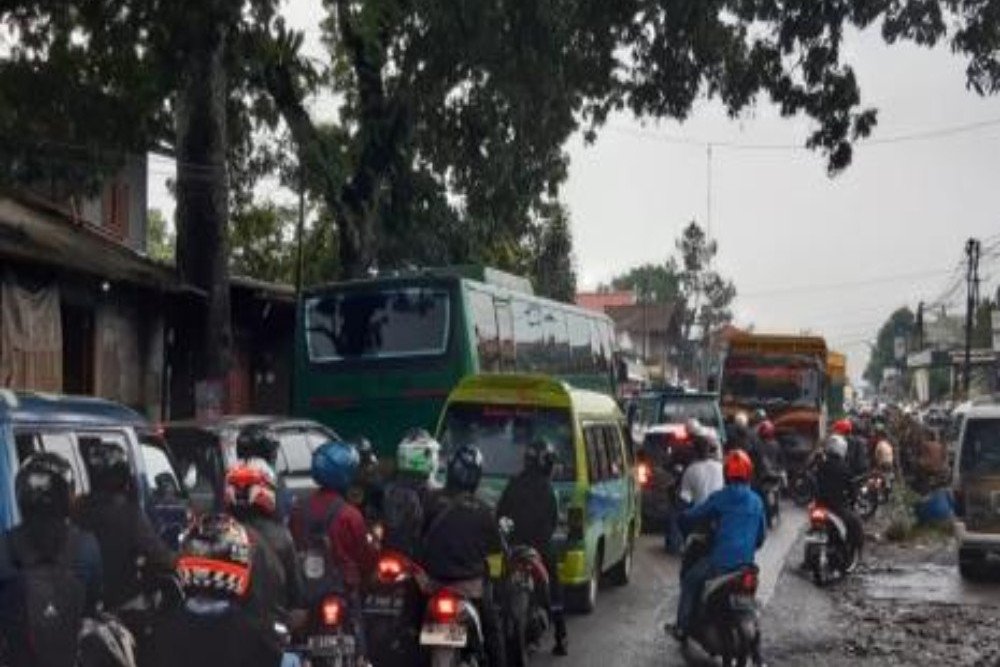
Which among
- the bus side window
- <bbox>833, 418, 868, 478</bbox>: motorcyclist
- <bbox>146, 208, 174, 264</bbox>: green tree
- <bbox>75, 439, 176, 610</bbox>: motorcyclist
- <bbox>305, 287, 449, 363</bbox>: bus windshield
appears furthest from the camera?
<bbox>146, 208, 174, 264</bbox>: green tree

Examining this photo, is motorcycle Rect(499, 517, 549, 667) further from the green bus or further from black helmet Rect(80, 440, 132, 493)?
the green bus

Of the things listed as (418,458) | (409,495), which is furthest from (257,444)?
(409,495)

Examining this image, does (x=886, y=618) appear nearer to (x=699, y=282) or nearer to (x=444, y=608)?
(x=444, y=608)

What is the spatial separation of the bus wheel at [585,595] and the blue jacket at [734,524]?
319 cm

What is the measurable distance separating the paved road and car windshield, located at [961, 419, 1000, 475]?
2608 mm

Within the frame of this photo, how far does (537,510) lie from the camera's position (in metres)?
11.9

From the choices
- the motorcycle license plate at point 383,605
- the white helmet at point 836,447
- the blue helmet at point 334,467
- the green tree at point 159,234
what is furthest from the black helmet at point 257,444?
the green tree at point 159,234

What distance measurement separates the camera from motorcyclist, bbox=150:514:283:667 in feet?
20.5

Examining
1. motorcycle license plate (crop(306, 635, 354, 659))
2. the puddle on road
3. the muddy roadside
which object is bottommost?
the puddle on road

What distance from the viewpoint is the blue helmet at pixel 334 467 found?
8.61 meters

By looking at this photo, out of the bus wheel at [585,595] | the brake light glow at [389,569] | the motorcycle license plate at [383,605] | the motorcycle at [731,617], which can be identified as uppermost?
the brake light glow at [389,569]

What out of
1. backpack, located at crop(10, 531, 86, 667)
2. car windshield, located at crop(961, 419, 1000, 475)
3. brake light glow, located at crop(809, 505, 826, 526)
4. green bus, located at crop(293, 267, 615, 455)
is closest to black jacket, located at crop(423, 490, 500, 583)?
backpack, located at crop(10, 531, 86, 667)

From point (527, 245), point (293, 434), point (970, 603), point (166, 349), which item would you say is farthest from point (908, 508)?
point (527, 245)

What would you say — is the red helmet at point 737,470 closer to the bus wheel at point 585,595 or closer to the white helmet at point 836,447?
the bus wheel at point 585,595
